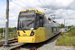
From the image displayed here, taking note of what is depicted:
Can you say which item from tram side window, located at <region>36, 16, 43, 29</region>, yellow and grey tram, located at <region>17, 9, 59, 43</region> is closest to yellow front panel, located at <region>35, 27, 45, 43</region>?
yellow and grey tram, located at <region>17, 9, 59, 43</region>

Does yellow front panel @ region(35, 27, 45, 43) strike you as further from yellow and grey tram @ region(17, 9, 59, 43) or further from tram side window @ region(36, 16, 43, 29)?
tram side window @ region(36, 16, 43, 29)

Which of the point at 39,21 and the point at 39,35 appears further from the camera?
the point at 39,21

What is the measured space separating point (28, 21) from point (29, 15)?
644mm

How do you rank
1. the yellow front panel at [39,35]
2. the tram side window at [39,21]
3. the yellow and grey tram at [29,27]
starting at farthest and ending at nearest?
the tram side window at [39,21] < the yellow front panel at [39,35] < the yellow and grey tram at [29,27]

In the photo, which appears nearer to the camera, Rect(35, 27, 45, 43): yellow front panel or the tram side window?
Rect(35, 27, 45, 43): yellow front panel

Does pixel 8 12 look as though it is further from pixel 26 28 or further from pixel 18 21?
pixel 26 28

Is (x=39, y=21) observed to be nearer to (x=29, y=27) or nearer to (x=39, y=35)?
(x=29, y=27)

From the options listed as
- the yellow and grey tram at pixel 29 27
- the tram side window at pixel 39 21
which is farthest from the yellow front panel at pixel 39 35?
the tram side window at pixel 39 21

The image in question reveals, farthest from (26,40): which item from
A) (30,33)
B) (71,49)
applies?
(71,49)

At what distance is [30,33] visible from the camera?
9680 mm

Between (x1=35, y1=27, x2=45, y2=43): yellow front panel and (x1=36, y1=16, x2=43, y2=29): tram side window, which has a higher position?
(x1=36, y1=16, x2=43, y2=29): tram side window

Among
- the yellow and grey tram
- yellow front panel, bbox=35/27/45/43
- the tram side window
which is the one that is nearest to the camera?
the yellow and grey tram

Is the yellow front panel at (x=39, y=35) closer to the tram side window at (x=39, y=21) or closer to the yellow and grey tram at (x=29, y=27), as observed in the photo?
the yellow and grey tram at (x=29, y=27)

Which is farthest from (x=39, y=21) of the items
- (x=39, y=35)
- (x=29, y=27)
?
(x=39, y=35)
